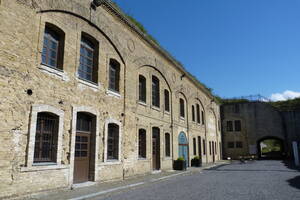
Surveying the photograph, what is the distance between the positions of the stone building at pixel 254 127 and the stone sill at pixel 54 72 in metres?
30.8

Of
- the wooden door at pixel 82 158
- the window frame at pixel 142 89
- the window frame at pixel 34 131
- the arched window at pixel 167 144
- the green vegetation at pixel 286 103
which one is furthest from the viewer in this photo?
the green vegetation at pixel 286 103

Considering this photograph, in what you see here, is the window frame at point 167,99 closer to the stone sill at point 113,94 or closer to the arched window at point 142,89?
the arched window at point 142,89

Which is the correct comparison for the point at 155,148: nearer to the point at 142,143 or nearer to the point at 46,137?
the point at 142,143

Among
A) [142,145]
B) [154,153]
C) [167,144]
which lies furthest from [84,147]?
[167,144]

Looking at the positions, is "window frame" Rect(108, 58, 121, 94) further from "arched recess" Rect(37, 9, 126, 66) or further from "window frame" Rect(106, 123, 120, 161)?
"window frame" Rect(106, 123, 120, 161)

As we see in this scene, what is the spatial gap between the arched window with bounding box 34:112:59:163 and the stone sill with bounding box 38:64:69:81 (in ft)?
4.73

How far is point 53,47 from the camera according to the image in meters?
9.57

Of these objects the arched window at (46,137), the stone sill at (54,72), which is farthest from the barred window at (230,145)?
the arched window at (46,137)

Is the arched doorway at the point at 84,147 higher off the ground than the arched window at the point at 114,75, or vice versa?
the arched window at the point at 114,75

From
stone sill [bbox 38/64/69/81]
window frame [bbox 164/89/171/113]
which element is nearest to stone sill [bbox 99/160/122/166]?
stone sill [bbox 38/64/69/81]

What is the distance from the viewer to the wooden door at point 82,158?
394 inches

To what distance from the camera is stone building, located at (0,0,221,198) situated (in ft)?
25.0

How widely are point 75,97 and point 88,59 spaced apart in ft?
7.59

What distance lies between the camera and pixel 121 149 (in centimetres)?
1229
